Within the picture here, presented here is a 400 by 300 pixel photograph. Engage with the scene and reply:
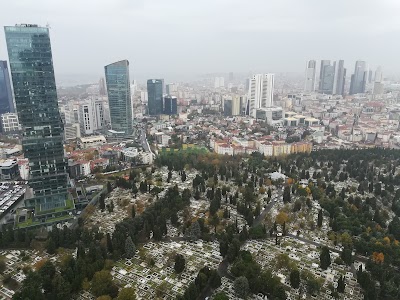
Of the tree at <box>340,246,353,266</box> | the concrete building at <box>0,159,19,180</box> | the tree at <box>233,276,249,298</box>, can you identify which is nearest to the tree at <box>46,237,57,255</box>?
the tree at <box>233,276,249,298</box>

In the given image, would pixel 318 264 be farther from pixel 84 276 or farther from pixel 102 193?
pixel 102 193

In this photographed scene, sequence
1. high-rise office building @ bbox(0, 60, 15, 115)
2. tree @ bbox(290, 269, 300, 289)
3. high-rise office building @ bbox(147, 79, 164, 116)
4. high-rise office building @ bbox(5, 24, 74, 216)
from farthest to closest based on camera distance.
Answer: high-rise office building @ bbox(147, 79, 164, 116) < high-rise office building @ bbox(0, 60, 15, 115) < high-rise office building @ bbox(5, 24, 74, 216) < tree @ bbox(290, 269, 300, 289)

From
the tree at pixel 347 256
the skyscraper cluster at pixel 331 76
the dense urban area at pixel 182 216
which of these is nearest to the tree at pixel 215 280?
the dense urban area at pixel 182 216

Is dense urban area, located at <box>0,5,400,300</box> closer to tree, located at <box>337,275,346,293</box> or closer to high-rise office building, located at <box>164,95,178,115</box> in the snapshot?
tree, located at <box>337,275,346,293</box>

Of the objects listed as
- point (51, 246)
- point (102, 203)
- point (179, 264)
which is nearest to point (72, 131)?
point (102, 203)

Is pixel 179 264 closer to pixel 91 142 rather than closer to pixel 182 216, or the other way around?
pixel 182 216
